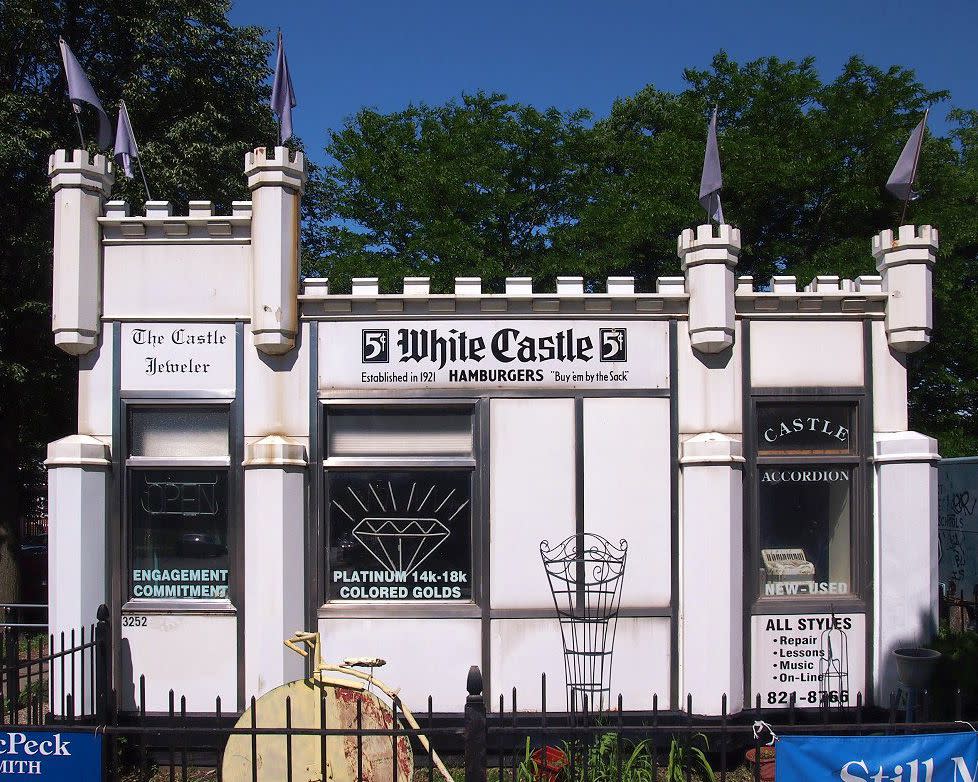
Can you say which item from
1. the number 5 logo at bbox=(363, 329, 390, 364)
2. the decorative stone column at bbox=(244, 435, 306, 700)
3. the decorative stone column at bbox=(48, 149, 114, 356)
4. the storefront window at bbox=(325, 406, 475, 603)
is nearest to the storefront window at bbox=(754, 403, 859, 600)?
the storefront window at bbox=(325, 406, 475, 603)

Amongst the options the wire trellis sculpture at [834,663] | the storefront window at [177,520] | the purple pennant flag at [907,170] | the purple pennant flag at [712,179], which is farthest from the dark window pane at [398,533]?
the purple pennant flag at [907,170]

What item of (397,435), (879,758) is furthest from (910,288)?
(397,435)

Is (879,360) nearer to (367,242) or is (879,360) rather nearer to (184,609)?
(184,609)

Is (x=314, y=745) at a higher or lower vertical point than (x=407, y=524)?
lower

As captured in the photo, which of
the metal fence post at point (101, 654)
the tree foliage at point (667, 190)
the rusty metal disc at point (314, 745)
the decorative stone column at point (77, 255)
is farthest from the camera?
the tree foliage at point (667, 190)

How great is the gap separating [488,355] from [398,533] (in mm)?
1870

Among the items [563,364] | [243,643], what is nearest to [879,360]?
[563,364]

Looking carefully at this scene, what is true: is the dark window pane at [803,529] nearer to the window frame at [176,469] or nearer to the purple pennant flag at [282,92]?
the window frame at [176,469]

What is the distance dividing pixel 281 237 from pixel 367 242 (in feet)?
45.0

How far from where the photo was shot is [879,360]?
753 centimetres

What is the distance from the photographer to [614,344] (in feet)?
24.5

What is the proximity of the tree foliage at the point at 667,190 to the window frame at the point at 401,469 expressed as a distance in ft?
33.5

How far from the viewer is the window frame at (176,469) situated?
730cm

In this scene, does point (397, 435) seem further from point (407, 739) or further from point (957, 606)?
point (957, 606)
